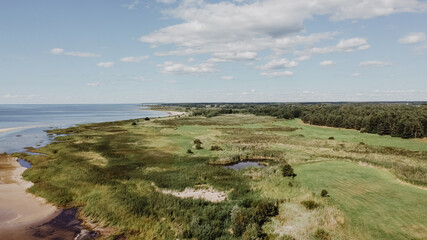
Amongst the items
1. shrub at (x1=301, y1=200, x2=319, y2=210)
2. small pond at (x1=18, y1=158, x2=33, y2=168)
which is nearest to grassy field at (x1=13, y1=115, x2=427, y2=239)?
shrub at (x1=301, y1=200, x2=319, y2=210)

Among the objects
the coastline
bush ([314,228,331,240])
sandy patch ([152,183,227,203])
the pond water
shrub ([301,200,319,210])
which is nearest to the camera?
bush ([314,228,331,240])

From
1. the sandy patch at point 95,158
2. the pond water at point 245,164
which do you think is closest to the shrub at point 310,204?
the pond water at point 245,164

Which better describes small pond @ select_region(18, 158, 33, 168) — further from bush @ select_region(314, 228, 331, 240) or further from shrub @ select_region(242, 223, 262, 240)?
bush @ select_region(314, 228, 331, 240)

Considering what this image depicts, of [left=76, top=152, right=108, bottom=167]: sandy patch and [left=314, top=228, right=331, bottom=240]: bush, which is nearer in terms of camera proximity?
[left=314, top=228, right=331, bottom=240]: bush

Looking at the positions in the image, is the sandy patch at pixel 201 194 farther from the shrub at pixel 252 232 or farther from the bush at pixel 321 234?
the bush at pixel 321 234

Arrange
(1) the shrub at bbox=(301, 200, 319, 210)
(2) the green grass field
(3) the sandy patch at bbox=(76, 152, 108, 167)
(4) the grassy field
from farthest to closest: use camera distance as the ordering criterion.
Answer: (3) the sandy patch at bbox=(76, 152, 108, 167)
(1) the shrub at bbox=(301, 200, 319, 210)
(4) the grassy field
(2) the green grass field

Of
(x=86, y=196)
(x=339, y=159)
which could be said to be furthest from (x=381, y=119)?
(x=86, y=196)

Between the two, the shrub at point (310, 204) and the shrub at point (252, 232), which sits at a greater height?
the shrub at point (310, 204)

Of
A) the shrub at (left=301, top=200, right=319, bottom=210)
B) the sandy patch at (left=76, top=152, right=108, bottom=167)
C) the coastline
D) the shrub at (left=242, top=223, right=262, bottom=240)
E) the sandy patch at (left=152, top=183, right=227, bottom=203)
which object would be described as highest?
the shrub at (left=301, top=200, right=319, bottom=210)
